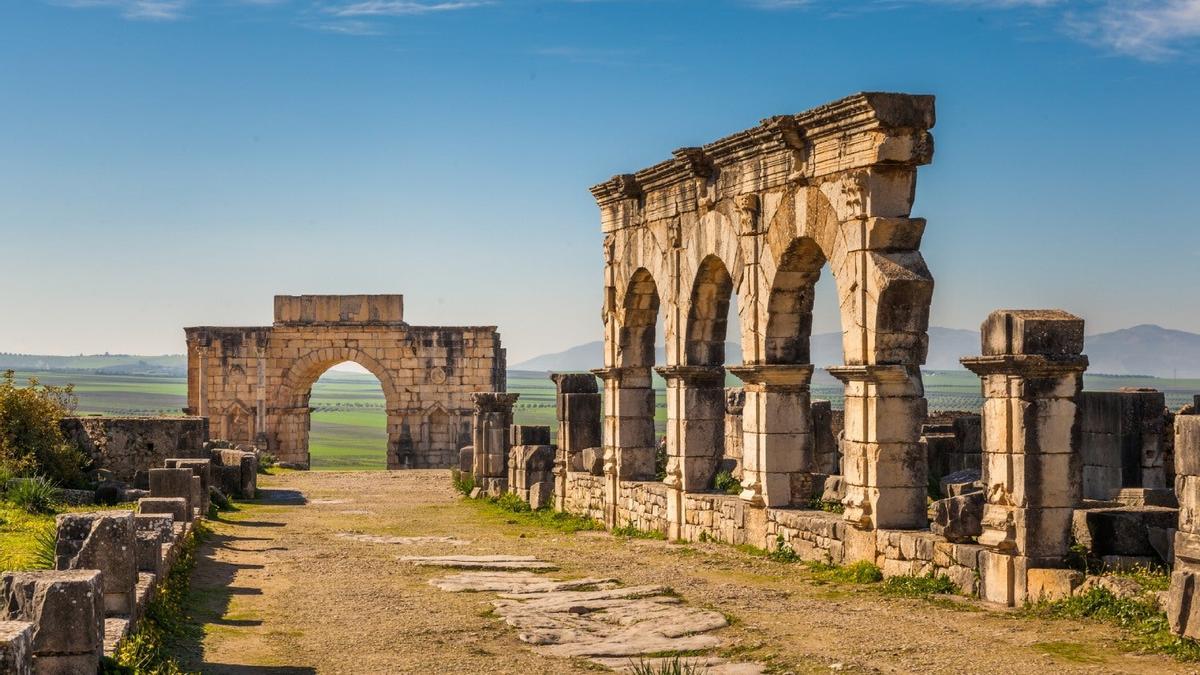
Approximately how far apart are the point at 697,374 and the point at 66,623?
11.1 metres

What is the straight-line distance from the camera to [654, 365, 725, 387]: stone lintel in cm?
1883

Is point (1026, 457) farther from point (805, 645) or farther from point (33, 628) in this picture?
point (33, 628)

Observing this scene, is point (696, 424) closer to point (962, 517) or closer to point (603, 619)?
point (962, 517)

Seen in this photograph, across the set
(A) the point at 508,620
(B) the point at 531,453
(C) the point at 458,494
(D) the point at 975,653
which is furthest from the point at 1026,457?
(C) the point at 458,494

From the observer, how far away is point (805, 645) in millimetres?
10891

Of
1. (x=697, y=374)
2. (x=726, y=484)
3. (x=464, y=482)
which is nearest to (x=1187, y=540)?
(x=697, y=374)

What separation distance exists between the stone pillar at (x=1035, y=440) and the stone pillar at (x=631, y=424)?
9.35 metres

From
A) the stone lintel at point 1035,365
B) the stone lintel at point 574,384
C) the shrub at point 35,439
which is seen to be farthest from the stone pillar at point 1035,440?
the shrub at point 35,439

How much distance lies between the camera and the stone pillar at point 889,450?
1424 cm

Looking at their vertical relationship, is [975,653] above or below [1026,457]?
below

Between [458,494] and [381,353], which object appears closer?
[458,494]

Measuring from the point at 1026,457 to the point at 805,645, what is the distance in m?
2.43

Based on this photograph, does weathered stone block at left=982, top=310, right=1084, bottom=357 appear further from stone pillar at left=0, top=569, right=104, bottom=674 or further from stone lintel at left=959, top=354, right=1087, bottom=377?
stone pillar at left=0, top=569, right=104, bottom=674

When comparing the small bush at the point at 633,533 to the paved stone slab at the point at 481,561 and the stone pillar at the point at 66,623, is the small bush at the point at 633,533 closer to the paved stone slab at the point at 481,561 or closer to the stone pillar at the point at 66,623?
the paved stone slab at the point at 481,561
